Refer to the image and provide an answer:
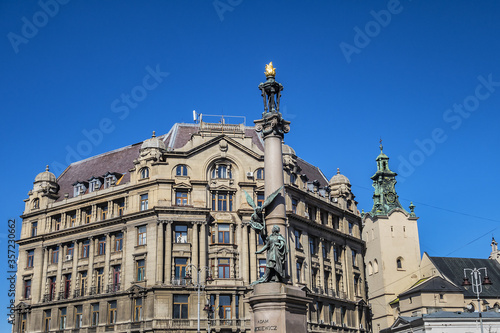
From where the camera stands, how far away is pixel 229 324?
52.6 metres

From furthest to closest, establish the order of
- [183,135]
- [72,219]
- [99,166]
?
[99,166], [183,135], [72,219]

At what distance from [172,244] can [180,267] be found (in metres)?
2.12

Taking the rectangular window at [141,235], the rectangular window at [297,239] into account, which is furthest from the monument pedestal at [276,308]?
the rectangular window at [297,239]

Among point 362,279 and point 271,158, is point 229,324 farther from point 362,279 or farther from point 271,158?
point 271,158

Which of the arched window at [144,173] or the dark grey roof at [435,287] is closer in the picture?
the arched window at [144,173]

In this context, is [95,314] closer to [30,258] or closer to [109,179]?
[30,258]

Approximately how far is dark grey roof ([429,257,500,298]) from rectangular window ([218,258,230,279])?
43615 mm

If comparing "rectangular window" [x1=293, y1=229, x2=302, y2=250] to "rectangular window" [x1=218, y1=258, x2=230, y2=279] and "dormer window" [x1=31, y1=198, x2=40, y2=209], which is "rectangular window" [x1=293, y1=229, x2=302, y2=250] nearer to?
"rectangular window" [x1=218, y1=258, x2=230, y2=279]

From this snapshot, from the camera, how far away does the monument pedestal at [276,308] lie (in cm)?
2425

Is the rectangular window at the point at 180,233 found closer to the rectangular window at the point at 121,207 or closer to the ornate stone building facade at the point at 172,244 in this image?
the ornate stone building facade at the point at 172,244

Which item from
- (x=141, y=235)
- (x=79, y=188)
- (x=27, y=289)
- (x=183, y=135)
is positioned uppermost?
(x=183, y=135)

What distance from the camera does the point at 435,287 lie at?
8075 cm

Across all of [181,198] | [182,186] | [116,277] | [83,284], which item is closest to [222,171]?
[182,186]

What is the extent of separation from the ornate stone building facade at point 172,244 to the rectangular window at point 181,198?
90 mm
